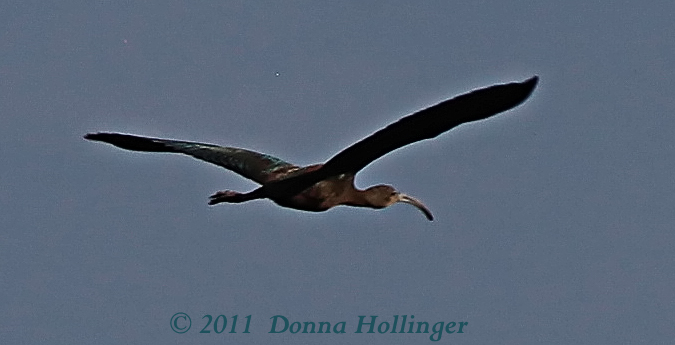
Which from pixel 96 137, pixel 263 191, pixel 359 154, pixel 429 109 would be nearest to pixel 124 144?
pixel 96 137

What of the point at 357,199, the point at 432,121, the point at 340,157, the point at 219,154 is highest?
the point at 219,154

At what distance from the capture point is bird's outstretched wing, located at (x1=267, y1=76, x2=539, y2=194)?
60.0 feet

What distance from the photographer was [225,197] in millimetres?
22391

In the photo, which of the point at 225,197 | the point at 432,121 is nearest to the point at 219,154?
the point at 225,197

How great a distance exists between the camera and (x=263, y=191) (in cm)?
2222

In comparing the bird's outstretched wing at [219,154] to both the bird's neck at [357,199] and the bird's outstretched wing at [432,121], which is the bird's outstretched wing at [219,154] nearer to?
the bird's neck at [357,199]

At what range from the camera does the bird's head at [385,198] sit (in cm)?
2253

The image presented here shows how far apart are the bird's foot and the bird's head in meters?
1.67

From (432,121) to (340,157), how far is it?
172cm

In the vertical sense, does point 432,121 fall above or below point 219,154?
below

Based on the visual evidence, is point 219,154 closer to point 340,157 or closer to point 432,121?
point 340,157

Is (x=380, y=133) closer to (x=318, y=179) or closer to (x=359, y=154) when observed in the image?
(x=359, y=154)

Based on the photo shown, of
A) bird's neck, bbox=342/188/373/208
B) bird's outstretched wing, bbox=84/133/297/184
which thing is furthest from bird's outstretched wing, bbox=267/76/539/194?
bird's outstretched wing, bbox=84/133/297/184

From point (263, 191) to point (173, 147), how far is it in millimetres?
1888
